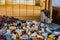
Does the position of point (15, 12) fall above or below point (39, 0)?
below

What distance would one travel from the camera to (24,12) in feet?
11.3

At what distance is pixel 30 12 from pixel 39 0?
1.29 feet

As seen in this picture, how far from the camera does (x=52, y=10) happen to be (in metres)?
2.54

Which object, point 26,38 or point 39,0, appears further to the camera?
point 39,0

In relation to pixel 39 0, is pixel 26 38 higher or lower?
lower

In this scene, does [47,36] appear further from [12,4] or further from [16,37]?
[12,4]

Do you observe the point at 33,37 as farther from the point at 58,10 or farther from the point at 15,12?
the point at 15,12

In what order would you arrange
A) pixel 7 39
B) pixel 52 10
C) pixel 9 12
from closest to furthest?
pixel 7 39, pixel 52 10, pixel 9 12

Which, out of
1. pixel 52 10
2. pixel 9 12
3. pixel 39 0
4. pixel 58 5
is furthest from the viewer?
pixel 39 0

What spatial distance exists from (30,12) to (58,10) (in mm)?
947

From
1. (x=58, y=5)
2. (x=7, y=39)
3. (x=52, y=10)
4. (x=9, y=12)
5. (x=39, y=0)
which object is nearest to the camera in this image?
(x=7, y=39)

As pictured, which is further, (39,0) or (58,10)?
(39,0)

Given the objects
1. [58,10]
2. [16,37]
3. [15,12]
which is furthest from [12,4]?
[16,37]

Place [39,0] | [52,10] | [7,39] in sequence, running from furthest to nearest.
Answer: [39,0] → [52,10] → [7,39]
